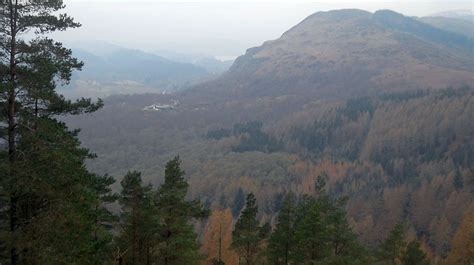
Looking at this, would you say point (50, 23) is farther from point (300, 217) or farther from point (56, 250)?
point (300, 217)

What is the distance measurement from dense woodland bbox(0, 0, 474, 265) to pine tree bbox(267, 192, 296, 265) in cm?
9

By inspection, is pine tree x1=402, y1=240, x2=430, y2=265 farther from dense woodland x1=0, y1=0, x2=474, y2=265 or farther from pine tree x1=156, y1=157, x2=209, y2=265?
pine tree x1=156, y1=157, x2=209, y2=265

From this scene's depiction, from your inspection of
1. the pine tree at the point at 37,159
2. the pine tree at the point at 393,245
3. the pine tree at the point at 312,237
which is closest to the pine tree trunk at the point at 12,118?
the pine tree at the point at 37,159

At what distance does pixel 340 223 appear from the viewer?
27.9 metres

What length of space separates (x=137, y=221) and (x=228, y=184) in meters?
96.2

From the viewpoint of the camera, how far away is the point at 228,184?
116875 mm

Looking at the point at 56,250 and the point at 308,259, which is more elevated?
the point at 56,250

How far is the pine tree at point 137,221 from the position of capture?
21.0 meters

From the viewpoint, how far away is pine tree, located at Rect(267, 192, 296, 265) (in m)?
27.7

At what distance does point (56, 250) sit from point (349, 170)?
127 metres

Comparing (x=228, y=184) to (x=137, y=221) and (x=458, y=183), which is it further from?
(x=137, y=221)

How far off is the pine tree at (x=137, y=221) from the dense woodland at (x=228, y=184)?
0.22ft

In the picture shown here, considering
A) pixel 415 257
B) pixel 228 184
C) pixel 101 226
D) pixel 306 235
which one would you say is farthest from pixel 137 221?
pixel 228 184

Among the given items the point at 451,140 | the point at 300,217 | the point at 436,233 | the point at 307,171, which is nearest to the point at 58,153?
the point at 300,217
